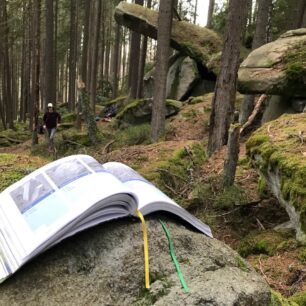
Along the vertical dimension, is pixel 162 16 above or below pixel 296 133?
above

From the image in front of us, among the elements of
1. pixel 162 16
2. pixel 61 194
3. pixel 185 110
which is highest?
pixel 162 16

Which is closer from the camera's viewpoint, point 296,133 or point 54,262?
point 54,262

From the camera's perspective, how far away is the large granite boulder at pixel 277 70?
30.2 feet

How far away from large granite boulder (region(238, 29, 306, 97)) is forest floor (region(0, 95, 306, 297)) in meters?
1.51

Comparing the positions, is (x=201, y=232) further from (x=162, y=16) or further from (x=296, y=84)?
(x=162, y=16)

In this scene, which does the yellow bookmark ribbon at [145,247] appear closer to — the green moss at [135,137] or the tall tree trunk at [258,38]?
the tall tree trunk at [258,38]

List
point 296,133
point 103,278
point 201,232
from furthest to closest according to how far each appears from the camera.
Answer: point 296,133 < point 201,232 < point 103,278

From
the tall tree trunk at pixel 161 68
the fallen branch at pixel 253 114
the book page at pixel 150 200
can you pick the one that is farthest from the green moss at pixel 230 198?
the tall tree trunk at pixel 161 68

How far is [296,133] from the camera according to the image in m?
5.73

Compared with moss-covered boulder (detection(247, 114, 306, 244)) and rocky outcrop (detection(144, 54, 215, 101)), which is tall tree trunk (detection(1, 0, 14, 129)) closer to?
rocky outcrop (detection(144, 54, 215, 101))

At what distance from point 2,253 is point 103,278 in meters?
0.52

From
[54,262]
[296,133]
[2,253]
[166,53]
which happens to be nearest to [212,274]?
[54,262]

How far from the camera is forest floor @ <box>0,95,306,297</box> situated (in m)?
4.59

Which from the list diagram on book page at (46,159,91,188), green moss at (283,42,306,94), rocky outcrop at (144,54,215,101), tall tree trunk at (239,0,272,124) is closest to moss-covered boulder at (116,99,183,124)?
rocky outcrop at (144,54,215,101)
